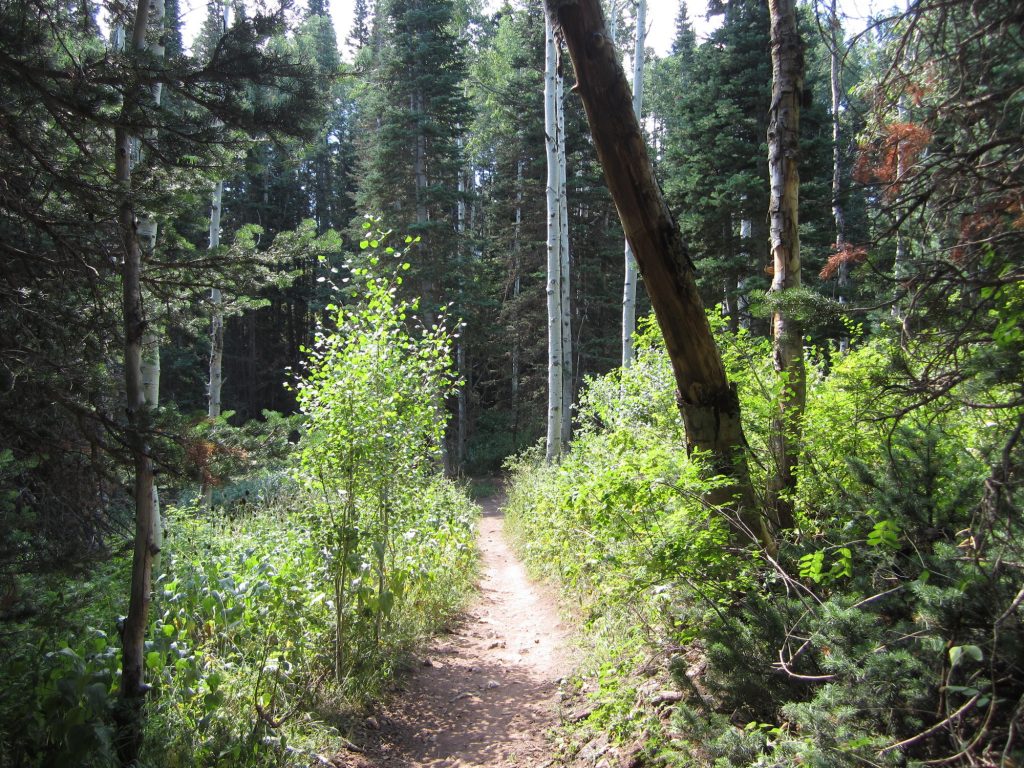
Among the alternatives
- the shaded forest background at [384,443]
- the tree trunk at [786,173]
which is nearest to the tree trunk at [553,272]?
the shaded forest background at [384,443]

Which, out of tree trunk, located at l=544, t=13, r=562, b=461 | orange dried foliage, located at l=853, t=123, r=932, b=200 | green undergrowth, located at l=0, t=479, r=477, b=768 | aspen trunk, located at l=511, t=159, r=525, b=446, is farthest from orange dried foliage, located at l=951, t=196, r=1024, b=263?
aspen trunk, located at l=511, t=159, r=525, b=446

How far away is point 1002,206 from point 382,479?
439 centimetres

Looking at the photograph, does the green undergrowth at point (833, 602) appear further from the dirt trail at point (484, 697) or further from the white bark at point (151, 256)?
the white bark at point (151, 256)

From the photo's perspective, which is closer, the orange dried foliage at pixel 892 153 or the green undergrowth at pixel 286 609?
the orange dried foliage at pixel 892 153

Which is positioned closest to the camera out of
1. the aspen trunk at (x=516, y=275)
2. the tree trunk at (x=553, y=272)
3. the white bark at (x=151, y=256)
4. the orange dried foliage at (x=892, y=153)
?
the orange dried foliage at (x=892, y=153)

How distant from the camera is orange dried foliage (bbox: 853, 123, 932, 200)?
2316 mm

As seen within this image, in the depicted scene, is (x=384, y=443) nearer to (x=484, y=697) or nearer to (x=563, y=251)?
(x=484, y=697)

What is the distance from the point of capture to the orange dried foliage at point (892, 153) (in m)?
2.32

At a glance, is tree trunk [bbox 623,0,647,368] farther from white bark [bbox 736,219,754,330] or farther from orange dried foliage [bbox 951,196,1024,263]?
orange dried foliage [bbox 951,196,1024,263]

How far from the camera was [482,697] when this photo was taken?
5.17 meters

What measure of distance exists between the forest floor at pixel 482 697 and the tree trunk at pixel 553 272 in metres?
5.45

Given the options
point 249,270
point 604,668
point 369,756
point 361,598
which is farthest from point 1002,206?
point 361,598

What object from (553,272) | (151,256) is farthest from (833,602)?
(553,272)

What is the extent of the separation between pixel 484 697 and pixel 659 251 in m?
3.79
